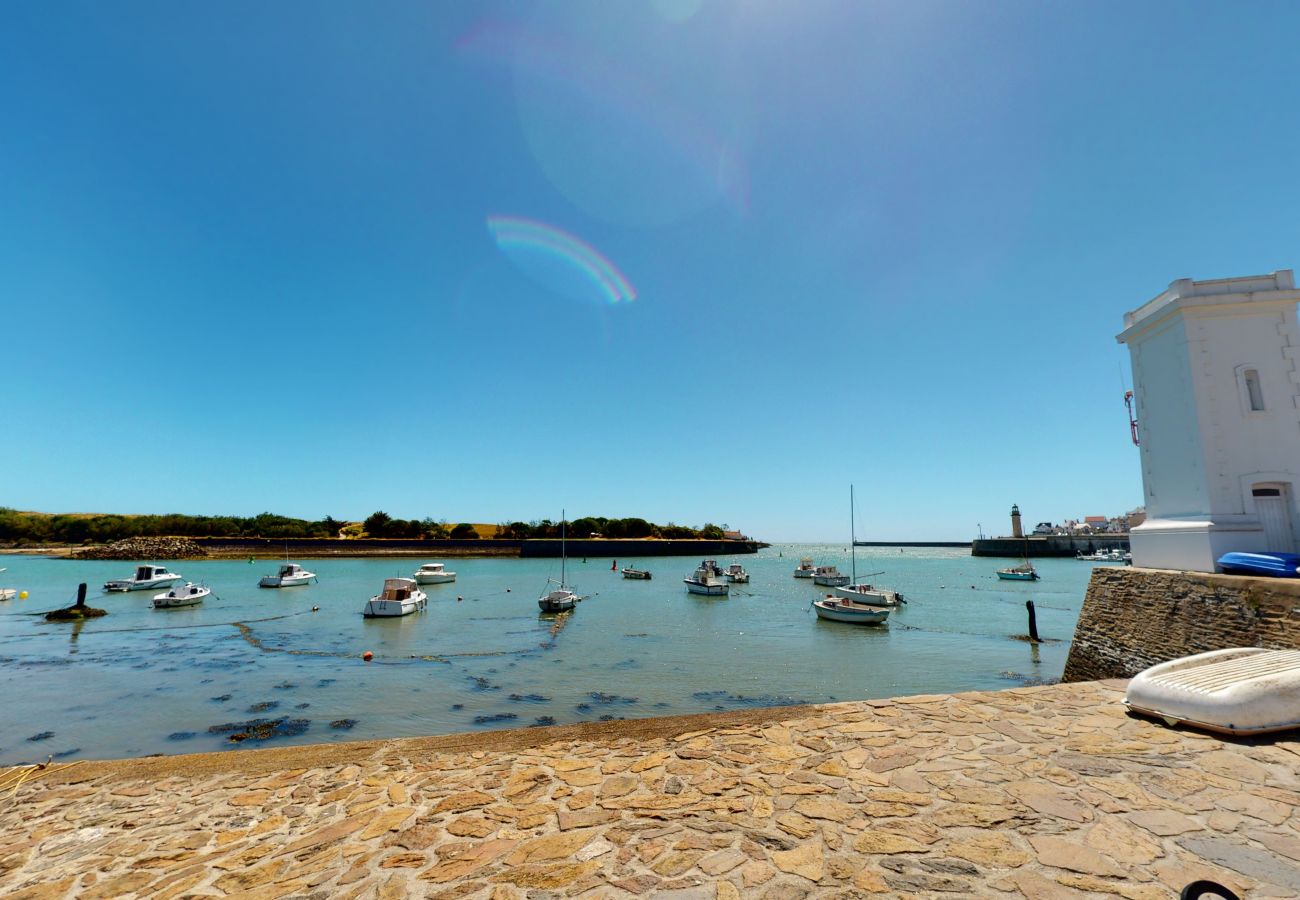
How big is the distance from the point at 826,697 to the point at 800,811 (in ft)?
53.4

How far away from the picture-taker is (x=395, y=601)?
37.9 metres

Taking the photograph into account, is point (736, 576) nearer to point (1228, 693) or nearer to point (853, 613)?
point (853, 613)

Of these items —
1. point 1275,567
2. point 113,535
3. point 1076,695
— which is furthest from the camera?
point 113,535

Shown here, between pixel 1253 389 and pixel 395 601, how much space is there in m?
42.6

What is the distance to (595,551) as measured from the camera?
124 m

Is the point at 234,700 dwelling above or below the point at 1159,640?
below

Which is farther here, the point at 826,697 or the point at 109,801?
the point at 826,697

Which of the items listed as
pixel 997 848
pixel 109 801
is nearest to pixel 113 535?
pixel 109 801

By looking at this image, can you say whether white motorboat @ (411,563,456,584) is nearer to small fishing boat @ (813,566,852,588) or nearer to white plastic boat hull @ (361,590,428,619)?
white plastic boat hull @ (361,590,428,619)

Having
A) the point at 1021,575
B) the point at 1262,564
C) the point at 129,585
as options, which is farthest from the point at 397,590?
the point at 1021,575

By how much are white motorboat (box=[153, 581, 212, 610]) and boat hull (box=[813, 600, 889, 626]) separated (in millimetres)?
49259

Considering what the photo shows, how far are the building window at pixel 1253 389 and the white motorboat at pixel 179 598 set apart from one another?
196ft

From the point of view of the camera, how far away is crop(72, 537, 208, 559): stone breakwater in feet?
313

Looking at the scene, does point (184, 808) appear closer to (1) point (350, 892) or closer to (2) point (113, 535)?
(1) point (350, 892)
